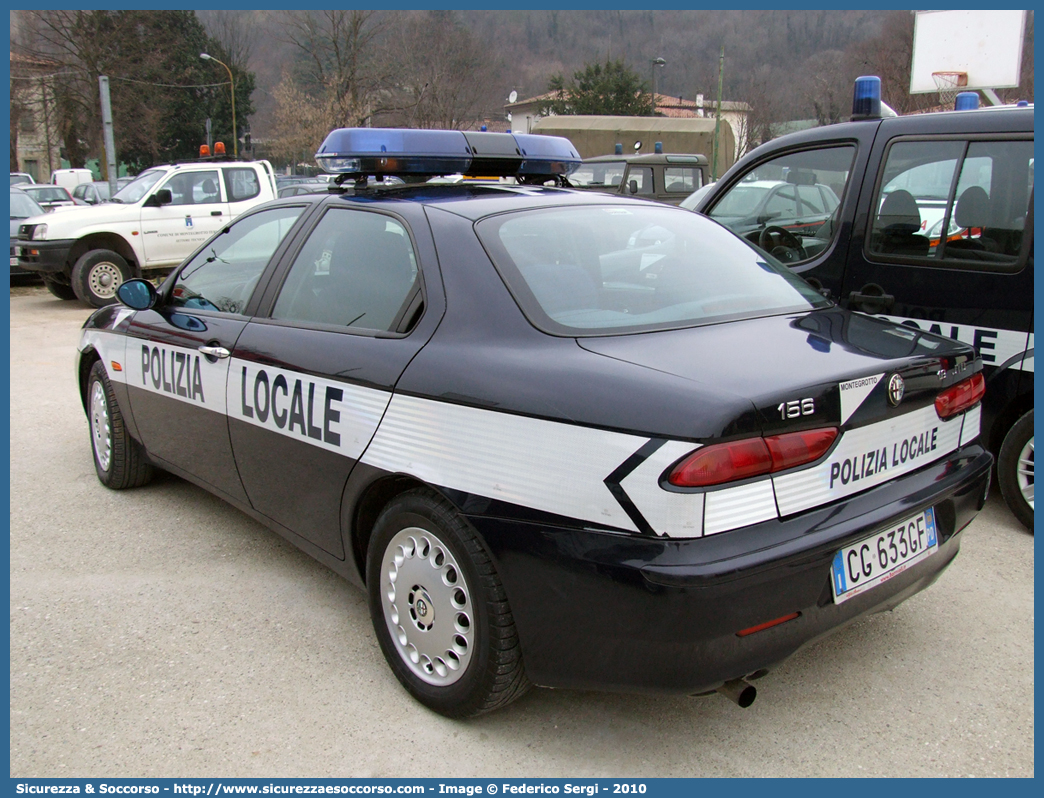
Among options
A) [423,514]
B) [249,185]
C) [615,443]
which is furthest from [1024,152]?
[249,185]

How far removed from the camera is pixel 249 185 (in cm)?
1264

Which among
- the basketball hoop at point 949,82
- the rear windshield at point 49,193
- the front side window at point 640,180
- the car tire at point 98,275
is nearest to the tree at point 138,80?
the rear windshield at point 49,193

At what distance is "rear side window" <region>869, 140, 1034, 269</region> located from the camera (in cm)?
393

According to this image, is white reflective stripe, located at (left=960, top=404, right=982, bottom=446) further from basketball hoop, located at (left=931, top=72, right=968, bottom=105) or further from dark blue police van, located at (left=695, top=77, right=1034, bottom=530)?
basketball hoop, located at (left=931, top=72, right=968, bottom=105)

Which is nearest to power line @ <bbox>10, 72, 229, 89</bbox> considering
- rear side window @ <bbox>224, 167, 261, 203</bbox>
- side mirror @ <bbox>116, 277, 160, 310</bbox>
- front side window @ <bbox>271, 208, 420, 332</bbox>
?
rear side window @ <bbox>224, 167, 261, 203</bbox>

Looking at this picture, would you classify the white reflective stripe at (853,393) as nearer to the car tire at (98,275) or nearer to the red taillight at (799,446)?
the red taillight at (799,446)

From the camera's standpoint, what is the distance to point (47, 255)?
37.9 feet

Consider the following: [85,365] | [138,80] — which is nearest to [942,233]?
[85,365]

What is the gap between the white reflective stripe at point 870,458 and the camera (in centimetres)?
219

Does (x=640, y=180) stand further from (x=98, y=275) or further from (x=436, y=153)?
(x=436, y=153)

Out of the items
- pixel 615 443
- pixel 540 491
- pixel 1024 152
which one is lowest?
pixel 540 491

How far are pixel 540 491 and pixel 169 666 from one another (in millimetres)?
1585

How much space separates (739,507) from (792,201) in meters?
3.24

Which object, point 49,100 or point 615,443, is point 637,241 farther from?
point 49,100
